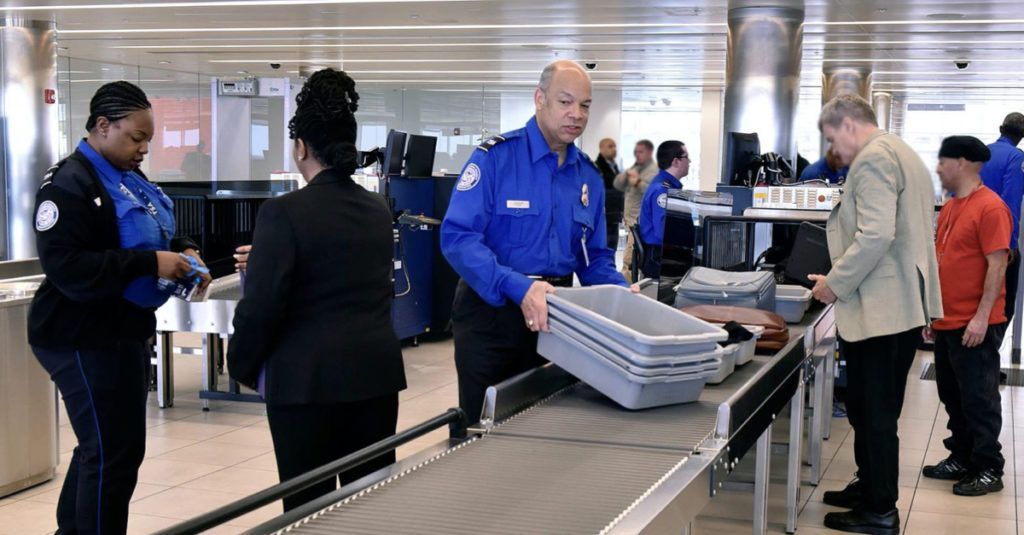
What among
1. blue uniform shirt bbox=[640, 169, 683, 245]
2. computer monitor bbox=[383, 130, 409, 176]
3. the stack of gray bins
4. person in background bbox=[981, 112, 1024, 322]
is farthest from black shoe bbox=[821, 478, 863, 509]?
computer monitor bbox=[383, 130, 409, 176]

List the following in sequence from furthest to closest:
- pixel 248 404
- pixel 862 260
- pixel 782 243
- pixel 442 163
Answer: pixel 442 163
pixel 248 404
pixel 782 243
pixel 862 260

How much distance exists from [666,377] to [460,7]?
961 centimetres

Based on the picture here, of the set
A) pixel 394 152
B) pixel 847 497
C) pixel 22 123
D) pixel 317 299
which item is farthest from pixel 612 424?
pixel 22 123

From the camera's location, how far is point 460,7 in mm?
11516

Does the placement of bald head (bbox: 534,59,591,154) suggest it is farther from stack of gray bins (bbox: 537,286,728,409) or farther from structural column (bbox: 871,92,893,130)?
structural column (bbox: 871,92,893,130)

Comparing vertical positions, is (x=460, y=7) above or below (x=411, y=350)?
above

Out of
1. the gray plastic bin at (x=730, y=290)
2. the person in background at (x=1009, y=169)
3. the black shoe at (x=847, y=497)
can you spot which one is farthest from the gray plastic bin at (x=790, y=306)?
the person in background at (x=1009, y=169)

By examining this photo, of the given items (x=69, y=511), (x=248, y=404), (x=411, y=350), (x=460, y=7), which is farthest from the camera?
(x=460, y=7)

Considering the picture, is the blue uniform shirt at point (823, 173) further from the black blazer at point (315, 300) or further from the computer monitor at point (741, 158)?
the black blazer at point (315, 300)

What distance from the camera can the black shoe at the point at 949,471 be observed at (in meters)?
4.74

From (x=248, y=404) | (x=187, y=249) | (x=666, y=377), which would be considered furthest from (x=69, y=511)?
(x=248, y=404)

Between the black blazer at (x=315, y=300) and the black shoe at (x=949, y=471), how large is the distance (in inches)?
123

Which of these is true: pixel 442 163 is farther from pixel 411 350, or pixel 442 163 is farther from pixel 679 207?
pixel 679 207

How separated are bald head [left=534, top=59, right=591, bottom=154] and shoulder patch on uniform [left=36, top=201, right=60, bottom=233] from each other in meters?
1.26
